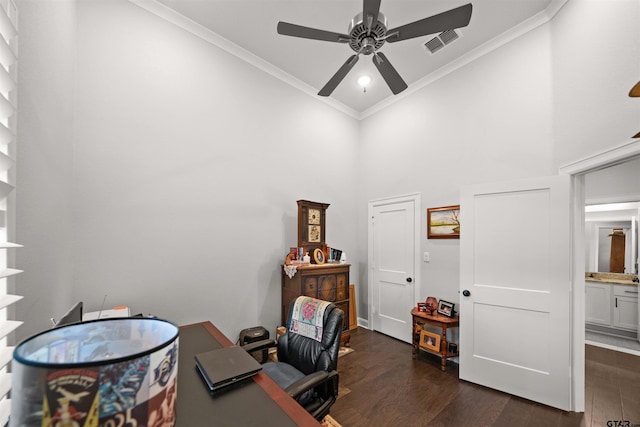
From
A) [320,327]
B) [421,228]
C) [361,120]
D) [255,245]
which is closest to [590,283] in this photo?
[421,228]

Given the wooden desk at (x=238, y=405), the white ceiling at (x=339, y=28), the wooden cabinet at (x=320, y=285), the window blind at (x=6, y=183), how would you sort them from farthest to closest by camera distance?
the wooden cabinet at (x=320, y=285) → the white ceiling at (x=339, y=28) → the wooden desk at (x=238, y=405) → the window blind at (x=6, y=183)

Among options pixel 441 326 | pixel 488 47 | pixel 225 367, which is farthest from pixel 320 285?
pixel 488 47

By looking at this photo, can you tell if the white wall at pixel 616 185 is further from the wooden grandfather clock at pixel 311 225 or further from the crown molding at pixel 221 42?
the crown molding at pixel 221 42

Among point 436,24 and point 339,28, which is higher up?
point 339,28

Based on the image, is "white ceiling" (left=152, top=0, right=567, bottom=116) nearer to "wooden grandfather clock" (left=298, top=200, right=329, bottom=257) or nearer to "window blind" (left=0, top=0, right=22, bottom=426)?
"wooden grandfather clock" (left=298, top=200, right=329, bottom=257)

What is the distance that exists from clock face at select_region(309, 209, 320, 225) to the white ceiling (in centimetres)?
189

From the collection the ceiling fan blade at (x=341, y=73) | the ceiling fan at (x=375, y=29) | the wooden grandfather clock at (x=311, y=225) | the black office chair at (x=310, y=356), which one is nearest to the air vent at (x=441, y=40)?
the ceiling fan at (x=375, y=29)

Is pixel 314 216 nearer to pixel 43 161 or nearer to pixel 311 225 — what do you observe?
pixel 311 225

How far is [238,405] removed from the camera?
1065 mm

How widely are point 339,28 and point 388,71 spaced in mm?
912

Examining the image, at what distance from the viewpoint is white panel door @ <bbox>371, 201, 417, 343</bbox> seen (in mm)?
3670

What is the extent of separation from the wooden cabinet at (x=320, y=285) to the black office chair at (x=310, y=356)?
99 centimetres

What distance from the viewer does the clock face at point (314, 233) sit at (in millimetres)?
3516

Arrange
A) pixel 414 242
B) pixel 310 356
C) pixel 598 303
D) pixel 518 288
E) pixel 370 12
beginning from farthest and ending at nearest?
pixel 598 303 → pixel 414 242 → pixel 518 288 → pixel 310 356 → pixel 370 12
